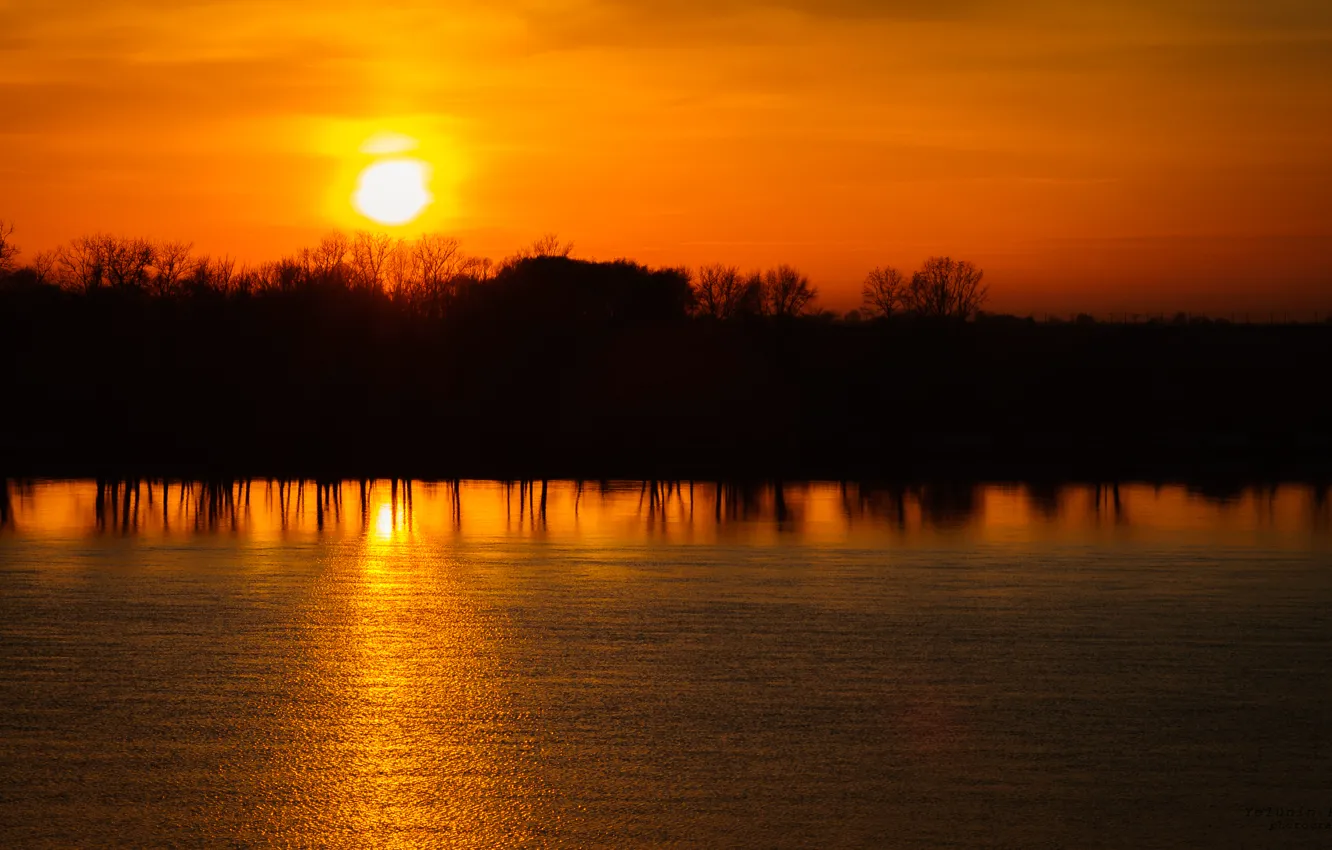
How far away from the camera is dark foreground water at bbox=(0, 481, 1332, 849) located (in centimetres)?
1436

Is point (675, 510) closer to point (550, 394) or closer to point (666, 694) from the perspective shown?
point (666, 694)

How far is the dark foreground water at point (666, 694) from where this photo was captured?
14359 mm

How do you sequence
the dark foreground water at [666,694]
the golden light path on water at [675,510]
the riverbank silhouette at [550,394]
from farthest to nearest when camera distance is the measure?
the riverbank silhouette at [550,394]
the golden light path on water at [675,510]
the dark foreground water at [666,694]

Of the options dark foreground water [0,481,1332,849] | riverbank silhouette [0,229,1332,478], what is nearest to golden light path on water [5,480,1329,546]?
dark foreground water [0,481,1332,849]

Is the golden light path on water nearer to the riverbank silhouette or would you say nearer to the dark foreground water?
the dark foreground water

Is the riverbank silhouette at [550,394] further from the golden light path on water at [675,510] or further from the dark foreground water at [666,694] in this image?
the dark foreground water at [666,694]

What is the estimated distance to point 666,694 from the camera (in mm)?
19578

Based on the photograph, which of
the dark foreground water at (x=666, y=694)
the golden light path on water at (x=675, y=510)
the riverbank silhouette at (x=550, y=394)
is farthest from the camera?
the riverbank silhouette at (x=550, y=394)

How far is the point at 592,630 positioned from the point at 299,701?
21.6 feet

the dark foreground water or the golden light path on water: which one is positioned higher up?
the golden light path on water

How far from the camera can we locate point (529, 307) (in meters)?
98.2

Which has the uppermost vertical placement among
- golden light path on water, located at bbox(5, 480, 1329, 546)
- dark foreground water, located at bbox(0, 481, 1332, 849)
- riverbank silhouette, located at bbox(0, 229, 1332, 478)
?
riverbank silhouette, located at bbox(0, 229, 1332, 478)

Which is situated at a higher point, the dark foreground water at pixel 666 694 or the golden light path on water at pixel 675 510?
the golden light path on water at pixel 675 510

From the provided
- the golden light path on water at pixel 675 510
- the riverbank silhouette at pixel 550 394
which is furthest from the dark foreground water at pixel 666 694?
the riverbank silhouette at pixel 550 394
